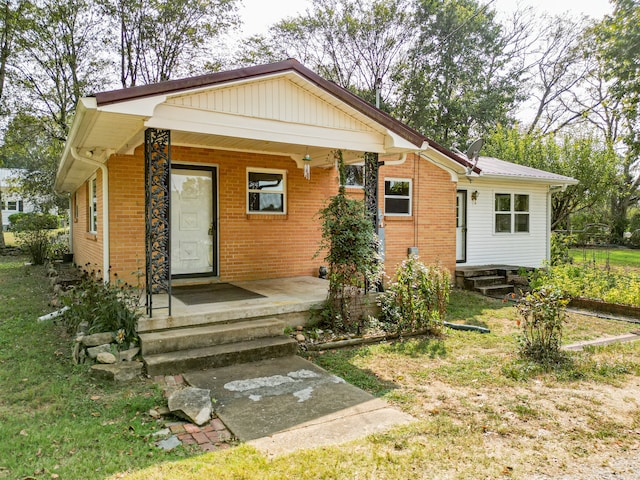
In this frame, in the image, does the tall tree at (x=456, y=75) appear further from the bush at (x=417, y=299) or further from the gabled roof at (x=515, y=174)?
the bush at (x=417, y=299)

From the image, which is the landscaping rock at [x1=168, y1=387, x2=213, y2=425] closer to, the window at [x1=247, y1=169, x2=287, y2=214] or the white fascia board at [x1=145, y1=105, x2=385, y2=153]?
the white fascia board at [x1=145, y1=105, x2=385, y2=153]

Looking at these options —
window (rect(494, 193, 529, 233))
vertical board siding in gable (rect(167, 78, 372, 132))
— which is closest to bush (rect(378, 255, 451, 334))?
vertical board siding in gable (rect(167, 78, 372, 132))

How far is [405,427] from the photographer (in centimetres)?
359

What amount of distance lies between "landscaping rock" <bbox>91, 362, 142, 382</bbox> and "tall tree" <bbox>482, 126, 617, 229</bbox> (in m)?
17.4

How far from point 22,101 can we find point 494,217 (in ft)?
61.5

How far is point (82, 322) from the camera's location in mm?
5688

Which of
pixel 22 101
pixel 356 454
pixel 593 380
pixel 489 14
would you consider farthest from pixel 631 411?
pixel 489 14

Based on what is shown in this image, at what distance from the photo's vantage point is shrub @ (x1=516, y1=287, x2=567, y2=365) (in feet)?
17.2

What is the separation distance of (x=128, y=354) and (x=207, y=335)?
35.5 inches

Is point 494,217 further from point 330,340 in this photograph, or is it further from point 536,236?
point 330,340

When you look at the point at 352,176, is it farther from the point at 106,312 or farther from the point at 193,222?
the point at 106,312

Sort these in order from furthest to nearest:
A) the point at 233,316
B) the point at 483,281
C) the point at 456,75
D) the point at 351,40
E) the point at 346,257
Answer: the point at 456,75
the point at 351,40
the point at 483,281
the point at 346,257
the point at 233,316

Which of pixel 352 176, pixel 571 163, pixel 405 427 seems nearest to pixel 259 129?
pixel 405 427

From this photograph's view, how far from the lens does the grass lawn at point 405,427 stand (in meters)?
2.96
